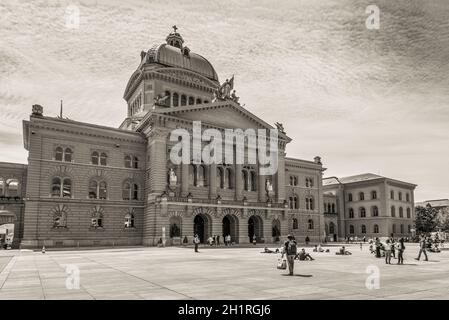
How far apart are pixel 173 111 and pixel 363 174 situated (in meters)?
58.5

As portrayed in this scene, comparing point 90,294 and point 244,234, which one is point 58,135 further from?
point 90,294

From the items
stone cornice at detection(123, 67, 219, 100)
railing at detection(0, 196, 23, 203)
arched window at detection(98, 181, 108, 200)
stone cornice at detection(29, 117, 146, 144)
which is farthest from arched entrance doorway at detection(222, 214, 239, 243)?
railing at detection(0, 196, 23, 203)

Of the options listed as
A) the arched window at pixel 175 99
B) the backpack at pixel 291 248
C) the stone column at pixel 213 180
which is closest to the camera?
the backpack at pixel 291 248

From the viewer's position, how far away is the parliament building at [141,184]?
167 feet

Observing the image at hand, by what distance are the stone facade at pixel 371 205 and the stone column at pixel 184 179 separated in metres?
48.4

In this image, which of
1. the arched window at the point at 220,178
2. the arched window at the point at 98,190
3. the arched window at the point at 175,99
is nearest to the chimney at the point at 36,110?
the arched window at the point at 98,190

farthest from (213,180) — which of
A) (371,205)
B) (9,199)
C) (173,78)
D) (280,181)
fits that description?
(371,205)

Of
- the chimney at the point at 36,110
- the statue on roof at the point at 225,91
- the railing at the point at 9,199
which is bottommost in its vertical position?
the railing at the point at 9,199

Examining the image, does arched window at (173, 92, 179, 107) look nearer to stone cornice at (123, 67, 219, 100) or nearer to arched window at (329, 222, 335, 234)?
stone cornice at (123, 67, 219, 100)

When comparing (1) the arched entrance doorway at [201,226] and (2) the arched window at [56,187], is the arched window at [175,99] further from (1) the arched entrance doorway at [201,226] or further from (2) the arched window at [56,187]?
(2) the arched window at [56,187]

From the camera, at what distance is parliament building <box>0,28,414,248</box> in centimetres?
5103

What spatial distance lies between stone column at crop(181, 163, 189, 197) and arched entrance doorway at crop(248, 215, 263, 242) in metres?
13.0

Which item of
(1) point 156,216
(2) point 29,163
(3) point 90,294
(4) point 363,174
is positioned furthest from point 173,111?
(4) point 363,174
